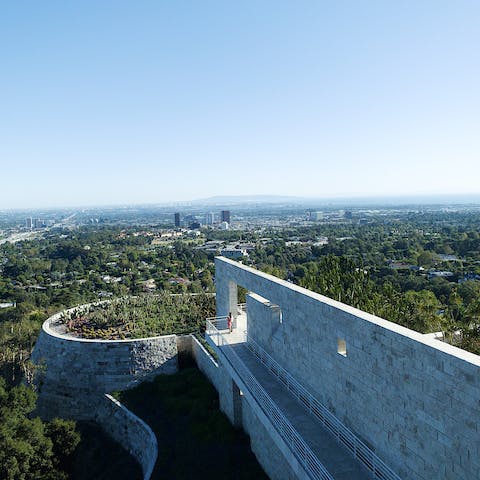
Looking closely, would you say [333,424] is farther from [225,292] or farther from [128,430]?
[128,430]

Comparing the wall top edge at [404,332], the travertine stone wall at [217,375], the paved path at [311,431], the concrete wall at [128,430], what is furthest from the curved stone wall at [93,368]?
the wall top edge at [404,332]

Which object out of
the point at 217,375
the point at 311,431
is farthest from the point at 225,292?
the point at 311,431

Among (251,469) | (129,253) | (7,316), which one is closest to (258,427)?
(251,469)

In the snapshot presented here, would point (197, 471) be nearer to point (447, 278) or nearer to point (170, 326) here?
point (170, 326)

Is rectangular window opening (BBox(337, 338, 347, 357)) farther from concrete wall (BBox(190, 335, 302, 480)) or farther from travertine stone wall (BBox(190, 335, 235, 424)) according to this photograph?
travertine stone wall (BBox(190, 335, 235, 424))

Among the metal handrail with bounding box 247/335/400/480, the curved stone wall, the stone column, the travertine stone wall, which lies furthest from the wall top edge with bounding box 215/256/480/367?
the curved stone wall

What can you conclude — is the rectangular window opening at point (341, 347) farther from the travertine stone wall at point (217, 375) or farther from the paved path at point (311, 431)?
the travertine stone wall at point (217, 375)
